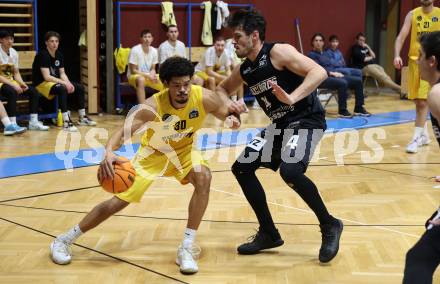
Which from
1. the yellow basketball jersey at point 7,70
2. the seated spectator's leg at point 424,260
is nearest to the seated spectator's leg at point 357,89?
the yellow basketball jersey at point 7,70

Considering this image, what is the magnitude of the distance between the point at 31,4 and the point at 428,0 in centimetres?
616

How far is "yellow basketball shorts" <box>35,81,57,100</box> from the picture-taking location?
10344mm

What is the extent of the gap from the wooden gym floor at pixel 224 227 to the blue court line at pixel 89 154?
289mm

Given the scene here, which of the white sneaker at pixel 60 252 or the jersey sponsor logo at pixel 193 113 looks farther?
the jersey sponsor logo at pixel 193 113

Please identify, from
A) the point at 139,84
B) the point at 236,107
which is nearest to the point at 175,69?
the point at 236,107

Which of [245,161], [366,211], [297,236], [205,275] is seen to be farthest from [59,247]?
[366,211]

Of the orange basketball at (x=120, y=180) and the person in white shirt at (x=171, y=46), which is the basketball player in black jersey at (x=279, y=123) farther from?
the person in white shirt at (x=171, y=46)

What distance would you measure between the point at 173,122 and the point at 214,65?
7765 mm

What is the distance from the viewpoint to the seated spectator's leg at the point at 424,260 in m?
3.23

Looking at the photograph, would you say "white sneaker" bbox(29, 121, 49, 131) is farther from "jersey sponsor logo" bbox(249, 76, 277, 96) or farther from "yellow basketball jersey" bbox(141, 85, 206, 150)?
"jersey sponsor logo" bbox(249, 76, 277, 96)

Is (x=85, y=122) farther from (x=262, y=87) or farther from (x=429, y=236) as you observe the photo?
(x=429, y=236)

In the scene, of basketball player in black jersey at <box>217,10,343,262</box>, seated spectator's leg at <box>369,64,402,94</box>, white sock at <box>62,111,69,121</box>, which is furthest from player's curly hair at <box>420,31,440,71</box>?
seated spectator's leg at <box>369,64,402,94</box>

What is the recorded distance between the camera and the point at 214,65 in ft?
40.8

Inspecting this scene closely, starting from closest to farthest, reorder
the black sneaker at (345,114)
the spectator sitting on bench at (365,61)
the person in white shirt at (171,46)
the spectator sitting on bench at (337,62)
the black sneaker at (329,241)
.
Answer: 1. the black sneaker at (329,241)
2. the person in white shirt at (171,46)
3. the black sneaker at (345,114)
4. the spectator sitting on bench at (337,62)
5. the spectator sitting on bench at (365,61)
